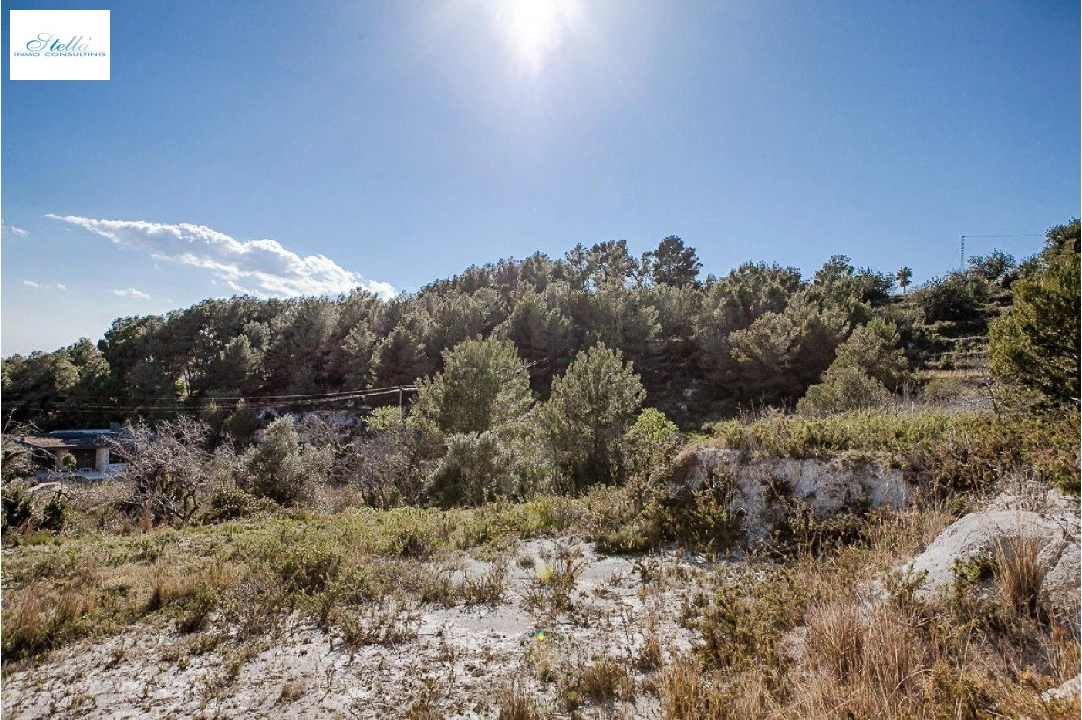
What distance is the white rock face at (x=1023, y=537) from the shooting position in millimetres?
3505

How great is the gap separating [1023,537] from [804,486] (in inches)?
155

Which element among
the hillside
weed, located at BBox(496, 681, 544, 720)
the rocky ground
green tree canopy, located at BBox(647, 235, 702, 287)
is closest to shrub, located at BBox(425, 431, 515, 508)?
the hillside

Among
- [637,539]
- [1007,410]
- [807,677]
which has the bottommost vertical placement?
[637,539]

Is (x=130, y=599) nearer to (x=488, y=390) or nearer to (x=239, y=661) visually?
(x=239, y=661)

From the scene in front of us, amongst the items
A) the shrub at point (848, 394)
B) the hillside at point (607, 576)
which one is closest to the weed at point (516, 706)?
the hillside at point (607, 576)

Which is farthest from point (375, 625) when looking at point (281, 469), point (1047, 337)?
point (1047, 337)

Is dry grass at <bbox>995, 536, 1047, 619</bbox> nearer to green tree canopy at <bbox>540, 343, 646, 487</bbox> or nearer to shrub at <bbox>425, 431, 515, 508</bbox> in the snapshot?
shrub at <bbox>425, 431, 515, 508</bbox>

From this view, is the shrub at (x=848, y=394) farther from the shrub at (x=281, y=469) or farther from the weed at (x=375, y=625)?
the shrub at (x=281, y=469)

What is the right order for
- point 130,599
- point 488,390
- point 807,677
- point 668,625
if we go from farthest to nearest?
point 488,390 → point 130,599 → point 668,625 → point 807,677

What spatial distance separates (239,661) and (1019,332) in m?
16.6

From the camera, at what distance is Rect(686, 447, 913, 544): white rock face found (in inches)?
291

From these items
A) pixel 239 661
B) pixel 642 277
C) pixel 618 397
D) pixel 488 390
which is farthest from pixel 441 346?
pixel 642 277

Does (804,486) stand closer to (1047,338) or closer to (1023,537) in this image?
(1023,537)

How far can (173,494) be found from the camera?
13273mm
